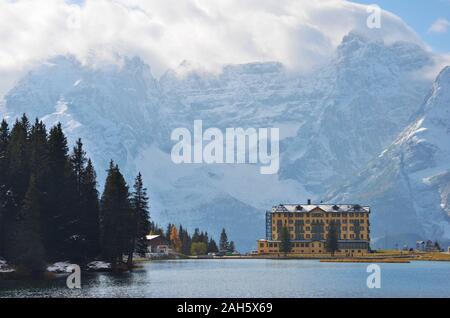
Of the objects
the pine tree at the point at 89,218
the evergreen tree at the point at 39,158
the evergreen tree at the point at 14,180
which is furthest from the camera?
the pine tree at the point at 89,218

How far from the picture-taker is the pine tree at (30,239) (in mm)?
134375

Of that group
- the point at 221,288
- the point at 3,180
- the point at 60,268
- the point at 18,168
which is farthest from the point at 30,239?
the point at 221,288

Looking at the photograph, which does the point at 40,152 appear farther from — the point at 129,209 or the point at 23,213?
the point at 129,209

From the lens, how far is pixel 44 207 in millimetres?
141000

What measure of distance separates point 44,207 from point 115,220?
28315 millimetres

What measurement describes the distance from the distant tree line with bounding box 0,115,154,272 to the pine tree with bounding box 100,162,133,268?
0.21 meters

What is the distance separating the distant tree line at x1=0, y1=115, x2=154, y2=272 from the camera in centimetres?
13588

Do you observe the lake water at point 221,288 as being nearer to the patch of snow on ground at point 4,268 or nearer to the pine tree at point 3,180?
the patch of snow on ground at point 4,268

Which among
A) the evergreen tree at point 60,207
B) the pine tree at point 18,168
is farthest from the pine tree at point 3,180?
the evergreen tree at point 60,207

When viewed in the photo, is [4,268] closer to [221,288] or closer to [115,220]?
[221,288]
